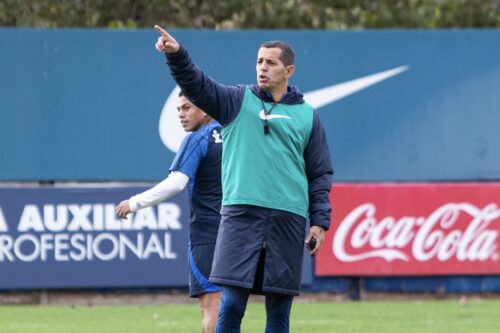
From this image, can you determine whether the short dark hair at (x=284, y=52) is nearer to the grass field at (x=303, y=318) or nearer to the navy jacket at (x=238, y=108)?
the navy jacket at (x=238, y=108)

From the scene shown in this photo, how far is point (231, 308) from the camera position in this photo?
6.77m

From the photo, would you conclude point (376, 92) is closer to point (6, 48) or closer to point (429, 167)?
point (429, 167)

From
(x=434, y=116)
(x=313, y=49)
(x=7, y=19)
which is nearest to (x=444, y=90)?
(x=434, y=116)

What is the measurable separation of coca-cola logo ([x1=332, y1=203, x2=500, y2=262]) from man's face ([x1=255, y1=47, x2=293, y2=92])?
6.24 metres

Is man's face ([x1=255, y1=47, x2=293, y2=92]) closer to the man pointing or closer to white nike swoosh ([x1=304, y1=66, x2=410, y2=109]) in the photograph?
the man pointing

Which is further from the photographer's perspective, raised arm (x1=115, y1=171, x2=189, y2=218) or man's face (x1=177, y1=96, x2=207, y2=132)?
man's face (x1=177, y1=96, x2=207, y2=132)

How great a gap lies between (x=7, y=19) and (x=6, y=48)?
6897mm

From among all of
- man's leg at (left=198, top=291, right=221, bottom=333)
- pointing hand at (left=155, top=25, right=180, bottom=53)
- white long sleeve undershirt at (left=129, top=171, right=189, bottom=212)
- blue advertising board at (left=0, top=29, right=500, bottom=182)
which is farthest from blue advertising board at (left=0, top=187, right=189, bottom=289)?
pointing hand at (left=155, top=25, right=180, bottom=53)

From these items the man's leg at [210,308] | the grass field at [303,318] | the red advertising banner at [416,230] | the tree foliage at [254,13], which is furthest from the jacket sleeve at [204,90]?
the tree foliage at [254,13]

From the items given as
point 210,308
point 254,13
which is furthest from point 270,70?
point 254,13

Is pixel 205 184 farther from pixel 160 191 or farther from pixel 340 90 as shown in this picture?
pixel 340 90

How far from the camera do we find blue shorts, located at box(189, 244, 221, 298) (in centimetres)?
791

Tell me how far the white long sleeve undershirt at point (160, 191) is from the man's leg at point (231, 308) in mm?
992

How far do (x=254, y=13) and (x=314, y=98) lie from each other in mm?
6436
